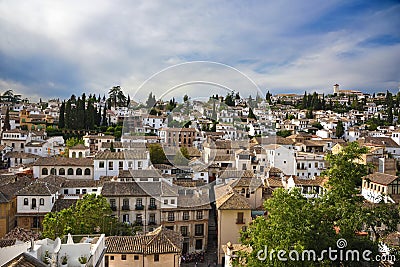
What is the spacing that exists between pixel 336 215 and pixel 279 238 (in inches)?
103

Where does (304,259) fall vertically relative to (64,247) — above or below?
below

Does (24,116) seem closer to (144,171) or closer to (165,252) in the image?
(144,171)

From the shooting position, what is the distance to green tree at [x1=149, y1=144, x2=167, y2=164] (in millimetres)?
16150

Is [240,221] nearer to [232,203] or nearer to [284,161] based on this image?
[232,203]

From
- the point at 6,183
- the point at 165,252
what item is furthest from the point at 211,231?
the point at 6,183

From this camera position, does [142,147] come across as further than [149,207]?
No

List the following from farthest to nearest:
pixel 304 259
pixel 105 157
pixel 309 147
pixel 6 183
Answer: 1. pixel 309 147
2. pixel 105 157
3. pixel 6 183
4. pixel 304 259

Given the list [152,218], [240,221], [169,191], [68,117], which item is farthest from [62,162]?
[68,117]

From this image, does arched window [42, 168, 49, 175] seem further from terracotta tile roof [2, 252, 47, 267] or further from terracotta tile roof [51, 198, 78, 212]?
terracotta tile roof [2, 252, 47, 267]

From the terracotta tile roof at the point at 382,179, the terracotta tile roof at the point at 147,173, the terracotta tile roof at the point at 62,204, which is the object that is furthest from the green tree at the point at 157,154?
the terracotta tile roof at the point at 382,179

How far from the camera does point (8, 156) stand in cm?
3494

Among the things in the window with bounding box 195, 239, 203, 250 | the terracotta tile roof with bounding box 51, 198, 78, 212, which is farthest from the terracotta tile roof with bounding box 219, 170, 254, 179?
the terracotta tile roof with bounding box 51, 198, 78, 212

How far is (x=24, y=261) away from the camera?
6.14m

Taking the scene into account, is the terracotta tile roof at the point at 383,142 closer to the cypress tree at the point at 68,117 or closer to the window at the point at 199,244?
the window at the point at 199,244
